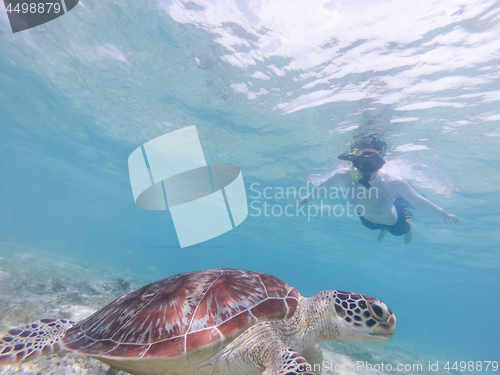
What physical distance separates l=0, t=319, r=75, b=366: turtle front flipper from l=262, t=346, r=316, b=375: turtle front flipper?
86.2 inches

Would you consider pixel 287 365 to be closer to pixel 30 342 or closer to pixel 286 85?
pixel 30 342

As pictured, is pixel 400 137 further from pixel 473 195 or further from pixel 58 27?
pixel 58 27

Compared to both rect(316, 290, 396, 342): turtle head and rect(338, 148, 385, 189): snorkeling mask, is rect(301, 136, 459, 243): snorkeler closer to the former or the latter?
rect(338, 148, 385, 189): snorkeling mask

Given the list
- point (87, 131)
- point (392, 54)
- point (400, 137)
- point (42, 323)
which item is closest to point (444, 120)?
point (400, 137)

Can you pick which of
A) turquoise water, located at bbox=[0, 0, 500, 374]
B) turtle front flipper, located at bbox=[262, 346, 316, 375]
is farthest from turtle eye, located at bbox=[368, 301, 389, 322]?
turquoise water, located at bbox=[0, 0, 500, 374]

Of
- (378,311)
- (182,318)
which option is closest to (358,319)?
(378,311)

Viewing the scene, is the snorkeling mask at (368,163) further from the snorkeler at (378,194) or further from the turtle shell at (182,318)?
the turtle shell at (182,318)

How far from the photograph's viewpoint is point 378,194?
8.12 meters

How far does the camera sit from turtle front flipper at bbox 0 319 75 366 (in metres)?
2.20

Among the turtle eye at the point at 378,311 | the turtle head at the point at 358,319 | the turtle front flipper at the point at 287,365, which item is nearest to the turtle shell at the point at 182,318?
the turtle front flipper at the point at 287,365

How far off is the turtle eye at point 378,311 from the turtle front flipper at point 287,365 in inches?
32.8

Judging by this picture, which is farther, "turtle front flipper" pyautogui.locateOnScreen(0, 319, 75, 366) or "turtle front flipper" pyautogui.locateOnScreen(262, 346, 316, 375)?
"turtle front flipper" pyautogui.locateOnScreen(0, 319, 75, 366)

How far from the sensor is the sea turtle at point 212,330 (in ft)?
6.86

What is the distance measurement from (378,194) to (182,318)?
805 centimetres
